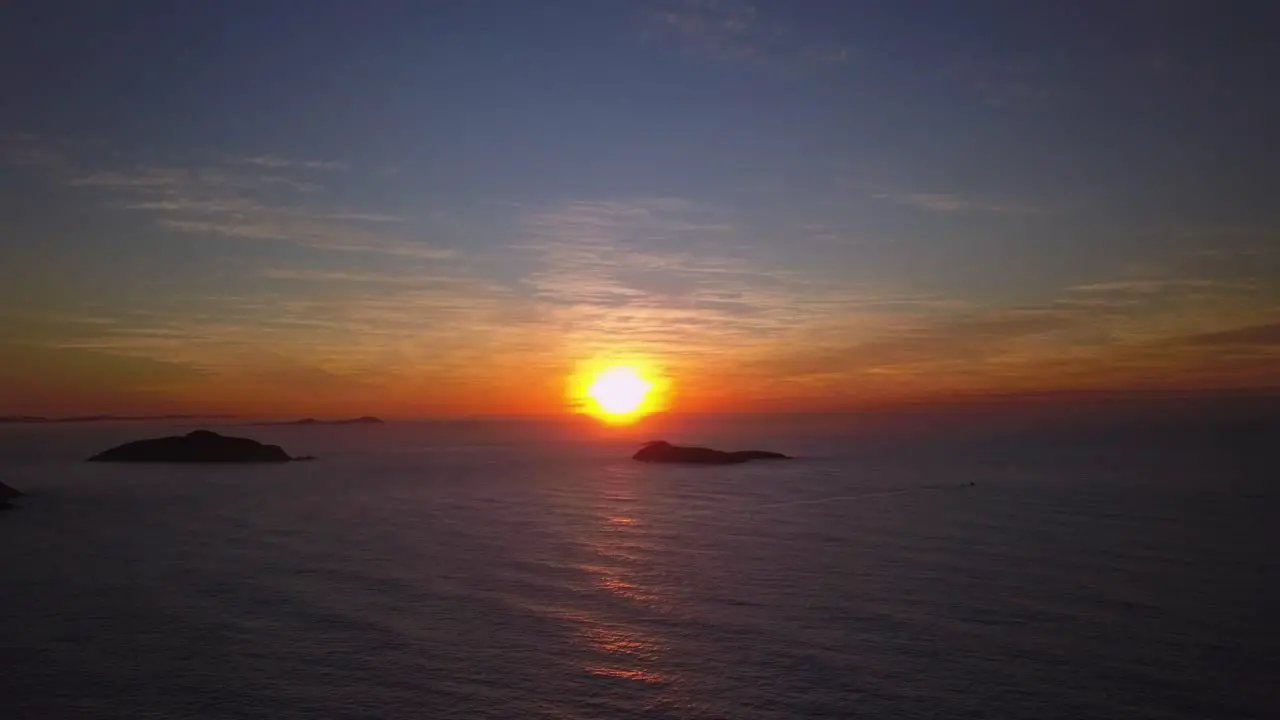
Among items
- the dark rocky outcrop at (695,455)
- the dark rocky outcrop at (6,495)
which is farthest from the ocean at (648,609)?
the dark rocky outcrop at (695,455)

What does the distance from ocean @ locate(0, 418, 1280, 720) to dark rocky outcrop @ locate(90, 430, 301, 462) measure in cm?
7854

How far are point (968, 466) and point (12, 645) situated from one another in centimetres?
14599

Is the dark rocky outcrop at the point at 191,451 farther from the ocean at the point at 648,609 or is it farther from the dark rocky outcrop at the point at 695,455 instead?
the dark rocky outcrop at the point at 695,455

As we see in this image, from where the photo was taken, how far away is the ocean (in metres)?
32.3

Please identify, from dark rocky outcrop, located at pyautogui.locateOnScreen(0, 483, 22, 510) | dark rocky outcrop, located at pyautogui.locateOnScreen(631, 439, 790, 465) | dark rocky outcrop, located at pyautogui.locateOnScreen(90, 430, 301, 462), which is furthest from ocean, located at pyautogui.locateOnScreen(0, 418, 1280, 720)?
dark rocky outcrop, located at pyautogui.locateOnScreen(90, 430, 301, 462)

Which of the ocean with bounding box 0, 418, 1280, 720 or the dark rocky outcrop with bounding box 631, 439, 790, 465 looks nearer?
the ocean with bounding box 0, 418, 1280, 720

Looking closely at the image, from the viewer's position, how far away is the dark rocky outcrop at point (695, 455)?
570 ft

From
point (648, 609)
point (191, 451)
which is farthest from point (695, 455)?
point (648, 609)

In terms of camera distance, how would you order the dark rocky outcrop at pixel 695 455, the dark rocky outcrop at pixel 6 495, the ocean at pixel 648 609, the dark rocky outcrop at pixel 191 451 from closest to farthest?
the ocean at pixel 648 609 < the dark rocky outcrop at pixel 6 495 < the dark rocky outcrop at pixel 191 451 < the dark rocky outcrop at pixel 695 455

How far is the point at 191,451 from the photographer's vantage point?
173750 mm

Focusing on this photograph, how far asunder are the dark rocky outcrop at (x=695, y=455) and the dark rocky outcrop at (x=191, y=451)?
87.5 m

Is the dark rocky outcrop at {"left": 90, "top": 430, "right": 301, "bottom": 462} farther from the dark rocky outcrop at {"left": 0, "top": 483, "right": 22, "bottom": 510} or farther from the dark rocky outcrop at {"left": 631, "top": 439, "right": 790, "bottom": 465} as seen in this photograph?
the dark rocky outcrop at {"left": 631, "top": 439, "right": 790, "bottom": 465}

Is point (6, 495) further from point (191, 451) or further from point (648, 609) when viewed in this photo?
point (648, 609)

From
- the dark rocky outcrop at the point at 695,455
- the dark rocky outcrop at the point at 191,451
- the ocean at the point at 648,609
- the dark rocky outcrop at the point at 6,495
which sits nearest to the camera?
the ocean at the point at 648,609
